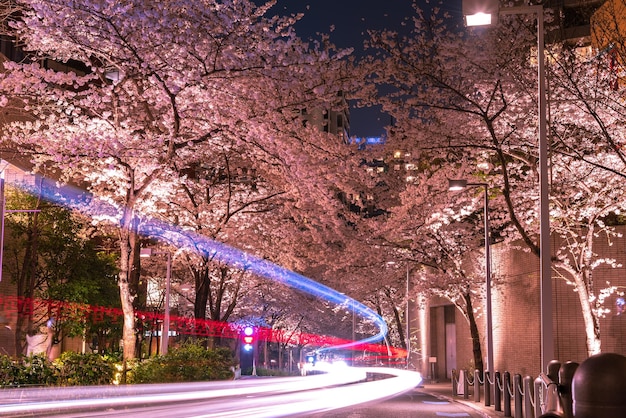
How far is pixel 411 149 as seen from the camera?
22.7m

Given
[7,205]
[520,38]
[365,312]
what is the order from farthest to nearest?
[365,312] < [7,205] < [520,38]

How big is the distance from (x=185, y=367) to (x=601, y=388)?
1926 cm

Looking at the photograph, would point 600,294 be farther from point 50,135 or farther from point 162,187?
point 50,135

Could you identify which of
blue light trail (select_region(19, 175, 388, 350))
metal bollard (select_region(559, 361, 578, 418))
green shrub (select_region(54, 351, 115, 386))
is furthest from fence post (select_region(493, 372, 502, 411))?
blue light trail (select_region(19, 175, 388, 350))

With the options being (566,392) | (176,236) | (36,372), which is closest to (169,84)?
(36,372)

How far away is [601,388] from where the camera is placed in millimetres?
6973

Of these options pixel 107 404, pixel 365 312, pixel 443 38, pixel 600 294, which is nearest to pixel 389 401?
pixel 600 294

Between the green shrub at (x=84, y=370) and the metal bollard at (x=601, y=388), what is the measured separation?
52.5 ft

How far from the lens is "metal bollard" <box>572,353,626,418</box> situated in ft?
22.7

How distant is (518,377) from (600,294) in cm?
1144

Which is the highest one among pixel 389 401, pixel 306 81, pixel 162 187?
pixel 306 81

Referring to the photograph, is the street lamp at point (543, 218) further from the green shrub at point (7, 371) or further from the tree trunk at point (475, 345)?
the tree trunk at point (475, 345)

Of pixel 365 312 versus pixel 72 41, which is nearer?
pixel 72 41

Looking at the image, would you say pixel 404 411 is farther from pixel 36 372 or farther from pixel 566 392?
pixel 566 392
